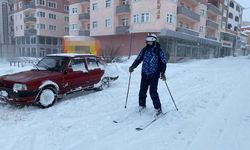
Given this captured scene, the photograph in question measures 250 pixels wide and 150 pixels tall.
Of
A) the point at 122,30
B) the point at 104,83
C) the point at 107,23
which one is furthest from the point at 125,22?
the point at 104,83

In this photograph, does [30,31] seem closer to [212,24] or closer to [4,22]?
[4,22]

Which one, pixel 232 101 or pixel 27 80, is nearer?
pixel 27 80

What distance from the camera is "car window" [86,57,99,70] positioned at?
8.83 meters

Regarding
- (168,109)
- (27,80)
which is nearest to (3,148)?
(27,80)

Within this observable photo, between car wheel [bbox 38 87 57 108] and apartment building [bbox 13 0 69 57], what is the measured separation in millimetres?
46517

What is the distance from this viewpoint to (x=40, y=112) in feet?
20.7

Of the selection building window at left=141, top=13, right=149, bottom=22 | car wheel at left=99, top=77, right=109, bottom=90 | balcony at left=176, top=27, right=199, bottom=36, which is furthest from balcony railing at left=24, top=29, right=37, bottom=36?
car wheel at left=99, top=77, right=109, bottom=90

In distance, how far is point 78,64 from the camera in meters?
8.29

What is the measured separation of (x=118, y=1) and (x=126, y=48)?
7.45 metres

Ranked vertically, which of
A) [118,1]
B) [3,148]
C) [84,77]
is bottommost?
[3,148]

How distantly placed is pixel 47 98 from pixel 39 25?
46965 millimetres

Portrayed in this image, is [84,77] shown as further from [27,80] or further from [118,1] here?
[118,1]

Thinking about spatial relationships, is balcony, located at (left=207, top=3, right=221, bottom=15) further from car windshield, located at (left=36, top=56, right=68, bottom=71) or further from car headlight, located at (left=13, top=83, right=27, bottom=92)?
car headlight, located at (left=13, top=83, right=27, bottom=92)

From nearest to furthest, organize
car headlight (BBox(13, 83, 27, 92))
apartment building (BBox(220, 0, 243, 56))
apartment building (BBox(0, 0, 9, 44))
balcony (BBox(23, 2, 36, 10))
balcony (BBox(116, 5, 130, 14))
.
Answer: car headlight (BBox(13, 83, 27, 92)), balcony (BBox(116, 5, 130, 14)), balcony (BBox(23, 2, 36, 10)), apartment building (BBox(220, 0, 243, 56)), apartment building (BBox(0, 0, 9, 44))
